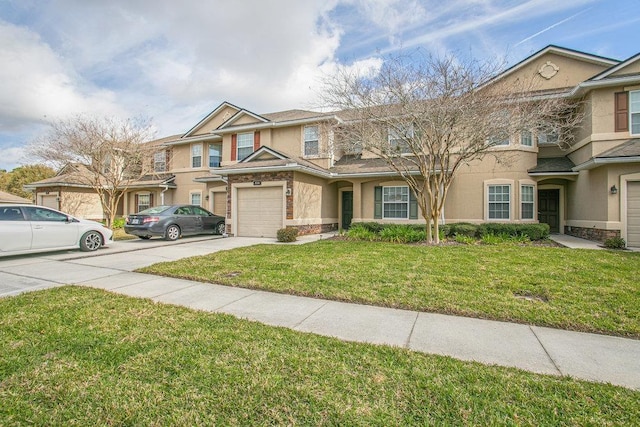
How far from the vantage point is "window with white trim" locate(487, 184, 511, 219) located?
13820mm

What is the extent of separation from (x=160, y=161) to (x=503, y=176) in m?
21.7

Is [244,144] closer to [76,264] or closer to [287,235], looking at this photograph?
[287,235]

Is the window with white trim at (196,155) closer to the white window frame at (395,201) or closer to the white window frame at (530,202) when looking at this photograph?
the white window frame at (395,201)

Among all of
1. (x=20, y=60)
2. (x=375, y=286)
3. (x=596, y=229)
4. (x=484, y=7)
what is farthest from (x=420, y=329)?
(x=20, y=60)

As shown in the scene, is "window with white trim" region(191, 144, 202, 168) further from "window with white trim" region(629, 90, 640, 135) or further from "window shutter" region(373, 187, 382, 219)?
"window with white trim" region(629, 90, 640, 135)

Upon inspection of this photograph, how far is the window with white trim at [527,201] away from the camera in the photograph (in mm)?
13711

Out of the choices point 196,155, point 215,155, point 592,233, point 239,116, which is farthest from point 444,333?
point 196,155

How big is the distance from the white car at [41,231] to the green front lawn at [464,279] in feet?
14.0

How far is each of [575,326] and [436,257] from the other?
4.45 metres

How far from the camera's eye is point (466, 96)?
32.7ft

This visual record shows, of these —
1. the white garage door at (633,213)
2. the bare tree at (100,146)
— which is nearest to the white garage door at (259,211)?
the bare tree at (100,146)

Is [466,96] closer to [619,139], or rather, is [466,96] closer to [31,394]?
[619,139]

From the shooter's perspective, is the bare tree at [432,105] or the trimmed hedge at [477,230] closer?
the bare tree at [432,105]

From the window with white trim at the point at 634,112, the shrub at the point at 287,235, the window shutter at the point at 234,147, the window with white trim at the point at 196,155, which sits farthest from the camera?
the window with white trim at the point at 196,155
